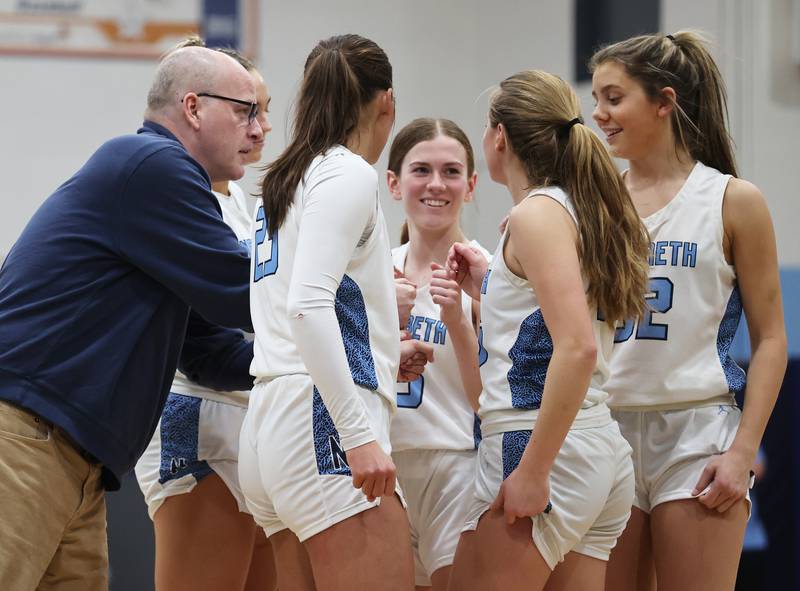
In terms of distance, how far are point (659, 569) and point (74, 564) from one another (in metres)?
1.32

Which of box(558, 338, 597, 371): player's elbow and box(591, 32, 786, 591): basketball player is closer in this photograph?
box(558, 338, 597, 371): player's elbow

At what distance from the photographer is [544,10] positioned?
275 inches

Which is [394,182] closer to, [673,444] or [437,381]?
[437,381]

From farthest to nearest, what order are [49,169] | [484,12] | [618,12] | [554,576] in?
[484,12], [49,169], [618,12], [554,576]

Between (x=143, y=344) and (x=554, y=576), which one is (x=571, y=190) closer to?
(x=554, y=576)

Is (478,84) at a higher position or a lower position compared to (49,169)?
higher

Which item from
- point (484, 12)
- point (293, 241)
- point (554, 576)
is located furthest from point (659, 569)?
point (484, 12)

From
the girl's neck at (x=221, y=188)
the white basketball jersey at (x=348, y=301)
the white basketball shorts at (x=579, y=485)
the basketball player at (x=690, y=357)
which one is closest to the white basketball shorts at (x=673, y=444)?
the basketball player at (x=690, y=357)

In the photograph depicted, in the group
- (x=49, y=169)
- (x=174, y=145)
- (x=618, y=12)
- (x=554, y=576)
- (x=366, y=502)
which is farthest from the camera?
(x=49, y=169)

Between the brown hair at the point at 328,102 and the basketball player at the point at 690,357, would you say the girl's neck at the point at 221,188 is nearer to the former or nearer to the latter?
the brown hair at the point at 328,102

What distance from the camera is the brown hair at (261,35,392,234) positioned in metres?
2.12

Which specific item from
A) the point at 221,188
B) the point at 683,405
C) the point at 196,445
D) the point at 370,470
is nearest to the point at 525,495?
the point at 370,470

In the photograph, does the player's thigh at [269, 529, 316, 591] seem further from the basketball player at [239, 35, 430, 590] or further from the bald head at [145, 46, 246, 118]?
the bald head at [145, 46, 246, 118]

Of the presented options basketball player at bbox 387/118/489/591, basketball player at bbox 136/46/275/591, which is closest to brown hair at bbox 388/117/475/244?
basketball player at bbox 387/118/489/591
